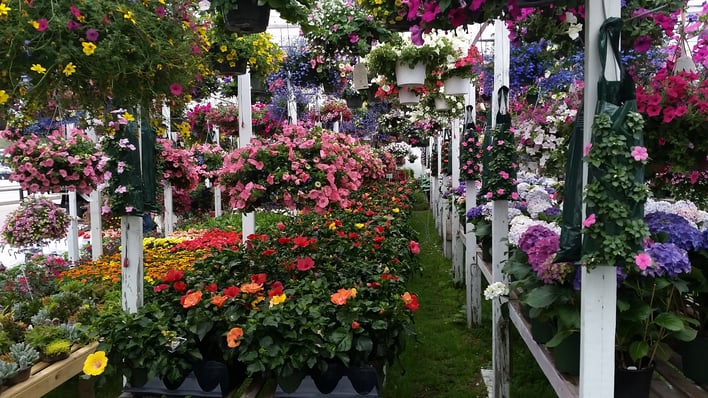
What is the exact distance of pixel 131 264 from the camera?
2.33 meters

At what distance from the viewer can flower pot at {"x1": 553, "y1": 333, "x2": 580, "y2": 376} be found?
1.79 meters

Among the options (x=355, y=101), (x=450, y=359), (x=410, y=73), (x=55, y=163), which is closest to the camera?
(x=55, y=163)

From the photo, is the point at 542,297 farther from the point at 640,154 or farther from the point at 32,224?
the point at 32,224

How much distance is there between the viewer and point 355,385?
1899mm

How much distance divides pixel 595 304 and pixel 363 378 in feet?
2.78

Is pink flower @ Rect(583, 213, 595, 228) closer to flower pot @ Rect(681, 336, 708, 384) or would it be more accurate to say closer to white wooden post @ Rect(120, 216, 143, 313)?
flower pot @ Rect(681, 336, 708, 384)

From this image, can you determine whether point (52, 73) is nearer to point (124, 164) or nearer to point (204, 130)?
point (124, 164)

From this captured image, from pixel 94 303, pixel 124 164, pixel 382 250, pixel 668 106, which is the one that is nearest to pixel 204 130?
pixel 94 303

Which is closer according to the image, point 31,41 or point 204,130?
point 31,41

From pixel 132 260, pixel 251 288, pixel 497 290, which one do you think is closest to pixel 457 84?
pixel 497 290

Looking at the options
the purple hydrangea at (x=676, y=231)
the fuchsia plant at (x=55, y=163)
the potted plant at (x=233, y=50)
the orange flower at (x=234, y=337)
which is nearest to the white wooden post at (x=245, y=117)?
the potted plant at (x=233, y=50)

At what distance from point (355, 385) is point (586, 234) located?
99 centimetres

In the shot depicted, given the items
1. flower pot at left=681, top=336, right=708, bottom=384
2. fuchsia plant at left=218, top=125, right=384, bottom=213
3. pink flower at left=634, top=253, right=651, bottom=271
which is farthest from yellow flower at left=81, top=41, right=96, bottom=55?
flower pot at left=681, top=336, right=708, bottom=384

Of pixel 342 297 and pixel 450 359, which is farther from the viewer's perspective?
pixel 450 359
